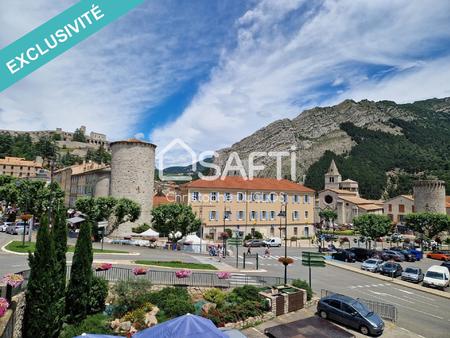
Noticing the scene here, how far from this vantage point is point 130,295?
16.8m

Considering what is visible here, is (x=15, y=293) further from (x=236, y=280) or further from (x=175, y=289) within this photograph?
(x=236, y=280)

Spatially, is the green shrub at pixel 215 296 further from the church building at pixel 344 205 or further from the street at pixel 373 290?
the church building at pixel 344 205

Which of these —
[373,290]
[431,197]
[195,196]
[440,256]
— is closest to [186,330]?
[373,290]

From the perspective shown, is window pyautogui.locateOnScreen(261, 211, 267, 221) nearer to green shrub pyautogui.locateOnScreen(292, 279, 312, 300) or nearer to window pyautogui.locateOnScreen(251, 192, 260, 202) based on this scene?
window pyautogui.locateOnScreen(251, 192, 260, 202)

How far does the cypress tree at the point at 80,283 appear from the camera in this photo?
15.3m

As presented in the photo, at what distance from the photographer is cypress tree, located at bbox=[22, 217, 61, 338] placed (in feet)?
42.0

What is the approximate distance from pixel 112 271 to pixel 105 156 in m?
131

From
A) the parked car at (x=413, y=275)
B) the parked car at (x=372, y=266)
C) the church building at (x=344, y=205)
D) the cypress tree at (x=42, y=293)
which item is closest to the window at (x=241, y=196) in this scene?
the parked car at (x=372, y=266)

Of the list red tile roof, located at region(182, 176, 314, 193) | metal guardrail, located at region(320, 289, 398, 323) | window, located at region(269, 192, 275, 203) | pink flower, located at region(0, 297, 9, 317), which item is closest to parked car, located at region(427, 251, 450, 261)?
red tile roof, located at region(182, 176, 314, 193)

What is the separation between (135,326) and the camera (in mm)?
14883

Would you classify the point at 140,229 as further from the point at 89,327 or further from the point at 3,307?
the point at 3,307

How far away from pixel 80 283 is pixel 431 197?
7516cm

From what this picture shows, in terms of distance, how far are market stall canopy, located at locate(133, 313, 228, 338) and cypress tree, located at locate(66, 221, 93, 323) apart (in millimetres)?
5821

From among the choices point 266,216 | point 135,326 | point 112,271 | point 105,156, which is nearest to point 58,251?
point 135,326
